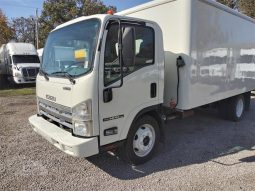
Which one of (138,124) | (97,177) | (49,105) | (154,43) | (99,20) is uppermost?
(99,20)

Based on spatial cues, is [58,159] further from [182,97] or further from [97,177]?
[182,97]

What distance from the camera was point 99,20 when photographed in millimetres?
3705

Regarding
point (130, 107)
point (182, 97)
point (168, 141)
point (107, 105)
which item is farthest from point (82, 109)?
point (168, 141)

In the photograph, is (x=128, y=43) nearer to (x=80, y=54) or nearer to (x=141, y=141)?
(x=80, y=54)

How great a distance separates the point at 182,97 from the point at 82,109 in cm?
212

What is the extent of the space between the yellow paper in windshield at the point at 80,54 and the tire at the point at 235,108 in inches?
198

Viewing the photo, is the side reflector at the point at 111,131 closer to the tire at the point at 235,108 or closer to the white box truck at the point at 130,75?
the white box truck at the point at 130,75

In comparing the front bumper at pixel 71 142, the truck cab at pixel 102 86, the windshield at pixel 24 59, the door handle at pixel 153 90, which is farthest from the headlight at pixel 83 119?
the windshield at pixel 24 59

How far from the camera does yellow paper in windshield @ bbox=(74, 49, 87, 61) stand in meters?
3.73

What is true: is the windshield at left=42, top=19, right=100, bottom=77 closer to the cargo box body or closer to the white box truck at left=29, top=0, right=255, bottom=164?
the white box truck at left=29, top=0, right=255, bottom=164

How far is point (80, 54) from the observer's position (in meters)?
3.80

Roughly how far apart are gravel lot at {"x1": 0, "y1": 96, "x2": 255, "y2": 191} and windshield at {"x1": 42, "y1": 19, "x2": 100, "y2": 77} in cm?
165

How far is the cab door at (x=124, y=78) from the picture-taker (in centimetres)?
371

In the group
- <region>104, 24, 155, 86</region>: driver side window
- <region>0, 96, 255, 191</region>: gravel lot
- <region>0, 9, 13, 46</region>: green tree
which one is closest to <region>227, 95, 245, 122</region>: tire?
<region>0, 96, 255, 191</region>: gravel lot
